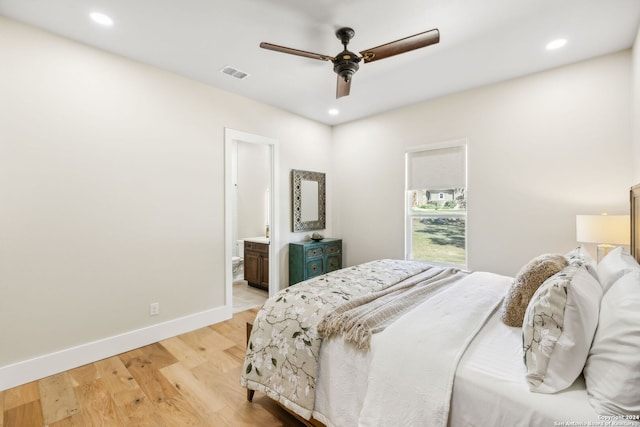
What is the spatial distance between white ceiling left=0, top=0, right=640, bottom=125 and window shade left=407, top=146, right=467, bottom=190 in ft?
2.90

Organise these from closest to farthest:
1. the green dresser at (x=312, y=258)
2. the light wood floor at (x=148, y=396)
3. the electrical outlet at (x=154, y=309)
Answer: the light wood floor at (x=148, y=396)
the electrical outlet at (x=154, y=309)
the green dresser at (x=312, y=258)

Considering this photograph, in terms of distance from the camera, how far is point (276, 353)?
170 centimetres

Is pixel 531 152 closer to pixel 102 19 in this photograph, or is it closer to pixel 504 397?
pixel 504 397

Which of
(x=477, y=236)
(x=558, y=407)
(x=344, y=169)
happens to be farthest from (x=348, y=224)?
(x=558, y=407)

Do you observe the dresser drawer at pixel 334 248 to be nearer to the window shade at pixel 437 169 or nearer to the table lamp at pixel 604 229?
the window shade at pixel 437 169

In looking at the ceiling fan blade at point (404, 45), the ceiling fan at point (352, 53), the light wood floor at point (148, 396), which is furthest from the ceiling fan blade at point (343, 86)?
the light wood floor at point (148, 396)

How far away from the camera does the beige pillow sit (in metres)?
1.50

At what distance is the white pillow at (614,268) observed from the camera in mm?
1446

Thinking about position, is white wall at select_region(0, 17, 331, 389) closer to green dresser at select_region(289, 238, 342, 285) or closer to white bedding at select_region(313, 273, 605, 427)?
green dresser at select_region(289, 238, 342, 285)

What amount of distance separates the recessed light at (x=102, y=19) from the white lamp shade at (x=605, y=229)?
426 centimetres

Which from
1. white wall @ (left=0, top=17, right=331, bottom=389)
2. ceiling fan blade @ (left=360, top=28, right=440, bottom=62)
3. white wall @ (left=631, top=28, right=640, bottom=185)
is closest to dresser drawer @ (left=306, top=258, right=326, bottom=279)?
white wall @ (left=0, top=17, right=331, bottom=389)

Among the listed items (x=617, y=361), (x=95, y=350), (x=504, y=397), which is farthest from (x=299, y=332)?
(x=95, y=350)

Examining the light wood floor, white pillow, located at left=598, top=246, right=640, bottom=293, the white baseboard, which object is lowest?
the light wood floor

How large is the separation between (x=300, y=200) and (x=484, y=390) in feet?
11.6
